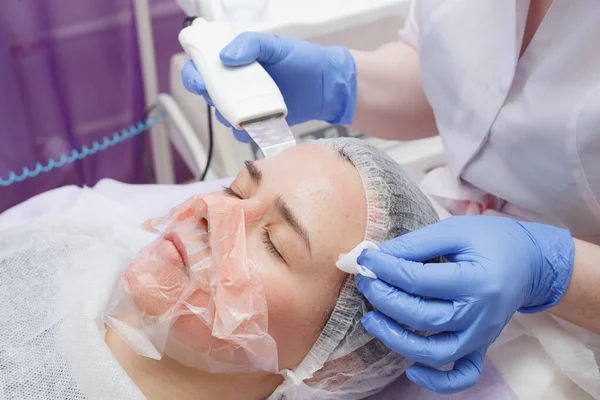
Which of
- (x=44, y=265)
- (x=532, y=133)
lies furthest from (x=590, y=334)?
(x=44, y=265)

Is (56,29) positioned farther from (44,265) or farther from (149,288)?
(149,288)

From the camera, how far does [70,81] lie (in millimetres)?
1881

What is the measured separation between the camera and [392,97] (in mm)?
1469

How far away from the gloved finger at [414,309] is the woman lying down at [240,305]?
8 cm

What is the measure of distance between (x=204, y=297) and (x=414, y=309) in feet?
1.07

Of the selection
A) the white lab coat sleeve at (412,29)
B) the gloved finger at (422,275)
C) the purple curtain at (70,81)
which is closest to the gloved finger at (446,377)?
the gloved finger at (422,275)

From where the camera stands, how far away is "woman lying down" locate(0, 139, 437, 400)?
37.4 inches

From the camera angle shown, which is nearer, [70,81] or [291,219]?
[291,219]

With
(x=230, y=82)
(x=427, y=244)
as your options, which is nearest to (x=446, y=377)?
(x=427, y=244)

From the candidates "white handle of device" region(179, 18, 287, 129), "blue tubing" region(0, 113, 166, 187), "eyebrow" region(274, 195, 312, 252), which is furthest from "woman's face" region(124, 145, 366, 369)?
"blue tubing" region(0, 113, 166, 187)

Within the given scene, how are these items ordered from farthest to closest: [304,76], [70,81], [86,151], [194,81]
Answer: [86,151] → [70,81] → [304,76] → [194,81]

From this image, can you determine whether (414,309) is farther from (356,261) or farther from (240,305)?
(240,305)

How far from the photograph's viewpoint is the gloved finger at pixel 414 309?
90cm

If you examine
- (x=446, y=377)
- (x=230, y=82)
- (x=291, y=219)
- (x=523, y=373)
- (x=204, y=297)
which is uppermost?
(x=230, y=82)
